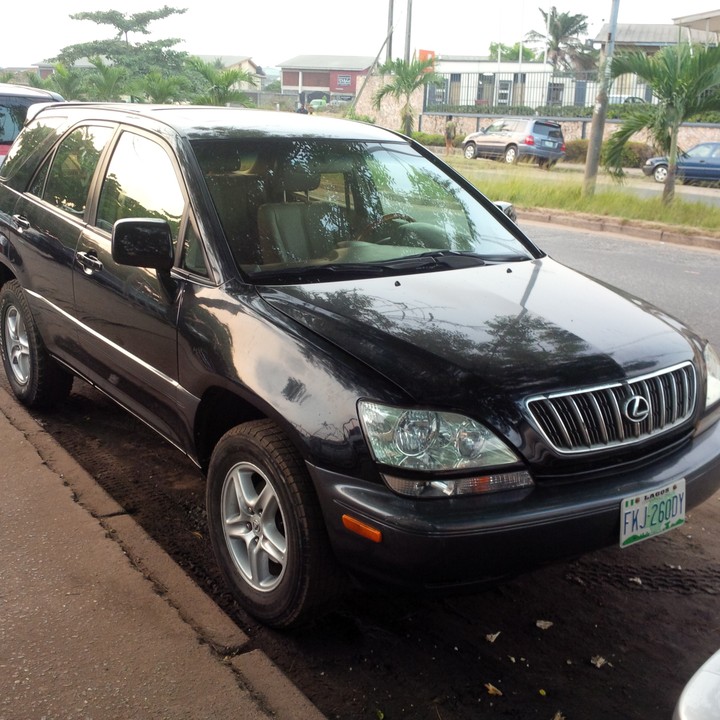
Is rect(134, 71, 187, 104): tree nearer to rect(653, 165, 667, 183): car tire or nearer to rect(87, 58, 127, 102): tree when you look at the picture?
rect(87, 58, 127, 102): tree

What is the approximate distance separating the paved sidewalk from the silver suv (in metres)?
27.6

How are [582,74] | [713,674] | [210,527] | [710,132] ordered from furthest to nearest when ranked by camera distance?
[582,74]
[710,132]
[210,527]
[713,674]

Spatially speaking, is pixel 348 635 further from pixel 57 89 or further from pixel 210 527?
pixel 57 89

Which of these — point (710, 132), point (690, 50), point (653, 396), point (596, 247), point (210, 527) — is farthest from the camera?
point (710, 132)

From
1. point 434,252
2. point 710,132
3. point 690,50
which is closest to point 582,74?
point 710,132

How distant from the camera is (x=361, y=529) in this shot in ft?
8.71

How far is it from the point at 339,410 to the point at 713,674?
4.15 ft

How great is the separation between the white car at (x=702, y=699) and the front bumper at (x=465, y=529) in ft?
2.54

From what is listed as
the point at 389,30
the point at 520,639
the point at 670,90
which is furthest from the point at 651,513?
the point at 389,30

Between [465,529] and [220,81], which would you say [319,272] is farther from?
[220,81]

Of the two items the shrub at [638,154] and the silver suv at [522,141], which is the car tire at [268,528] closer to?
the silver suv at [522,141]

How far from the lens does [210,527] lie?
132 inches

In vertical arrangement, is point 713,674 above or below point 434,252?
below

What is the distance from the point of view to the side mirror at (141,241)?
3.41 meters
